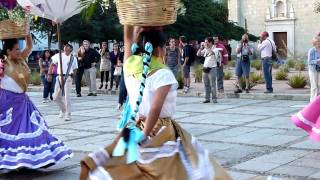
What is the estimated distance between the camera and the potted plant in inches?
273

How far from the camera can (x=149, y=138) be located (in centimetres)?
398

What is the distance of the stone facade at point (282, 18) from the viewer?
4409 centimetres

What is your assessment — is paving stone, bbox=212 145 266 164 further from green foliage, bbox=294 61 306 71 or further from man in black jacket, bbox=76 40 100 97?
green foliage, bbox=294 61 306 71

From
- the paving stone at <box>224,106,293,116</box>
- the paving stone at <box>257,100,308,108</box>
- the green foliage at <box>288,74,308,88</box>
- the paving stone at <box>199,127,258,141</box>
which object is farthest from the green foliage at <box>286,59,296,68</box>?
the paving stone at <box>199,127,258,141</box>

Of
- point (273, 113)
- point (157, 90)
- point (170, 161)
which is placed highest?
point (157, 90)

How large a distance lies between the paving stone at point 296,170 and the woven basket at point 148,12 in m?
3.38

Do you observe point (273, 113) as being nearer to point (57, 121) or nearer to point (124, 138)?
point (57, 121)

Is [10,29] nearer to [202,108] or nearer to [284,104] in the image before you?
[202,108]

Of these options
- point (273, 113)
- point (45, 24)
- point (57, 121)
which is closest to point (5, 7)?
point (57, 121)

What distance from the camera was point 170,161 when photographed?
3.97m

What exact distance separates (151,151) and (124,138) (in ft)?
0.75

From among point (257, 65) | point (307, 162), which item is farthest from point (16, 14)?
point (257, 65)

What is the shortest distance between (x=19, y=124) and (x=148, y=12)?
3.75m

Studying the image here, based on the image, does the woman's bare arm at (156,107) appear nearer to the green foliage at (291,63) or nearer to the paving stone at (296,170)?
the paving stone at (296,170)
